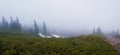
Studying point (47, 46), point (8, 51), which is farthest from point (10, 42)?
point (47, 46)

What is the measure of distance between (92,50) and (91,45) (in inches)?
132

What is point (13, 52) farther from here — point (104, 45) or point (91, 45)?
point (104, 45)

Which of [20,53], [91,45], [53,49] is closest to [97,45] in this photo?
[91,45]

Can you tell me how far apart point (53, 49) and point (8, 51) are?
9.62 metres

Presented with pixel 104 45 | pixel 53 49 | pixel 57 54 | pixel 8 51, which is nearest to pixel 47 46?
pixel 53 49

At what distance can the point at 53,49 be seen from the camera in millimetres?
46125

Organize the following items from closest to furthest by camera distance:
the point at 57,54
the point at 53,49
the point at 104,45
A: the point at 57,54
the point at 53,49
the point at 104,45

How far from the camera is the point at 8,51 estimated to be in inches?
1716

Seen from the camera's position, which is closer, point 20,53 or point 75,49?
point 20,53

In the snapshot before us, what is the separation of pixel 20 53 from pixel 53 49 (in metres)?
7.31

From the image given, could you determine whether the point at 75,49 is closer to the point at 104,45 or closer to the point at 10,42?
the point at 104,45

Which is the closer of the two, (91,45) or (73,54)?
(73,54)

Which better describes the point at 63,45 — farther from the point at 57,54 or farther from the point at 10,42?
the point at 10,42

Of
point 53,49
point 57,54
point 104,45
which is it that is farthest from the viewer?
point 104,45
